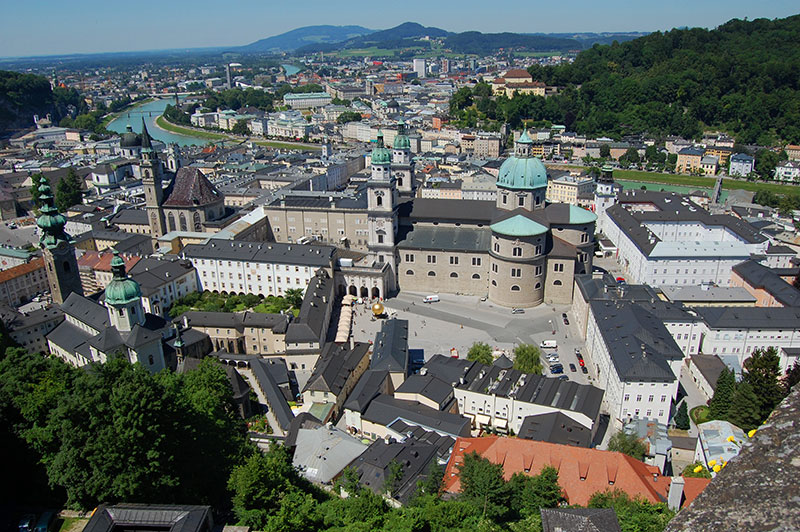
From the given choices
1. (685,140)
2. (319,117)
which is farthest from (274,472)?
(319,117)

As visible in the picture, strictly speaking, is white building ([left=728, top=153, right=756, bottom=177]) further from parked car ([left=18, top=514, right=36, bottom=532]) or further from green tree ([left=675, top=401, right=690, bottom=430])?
parked car ([left=18, top=514, right=36, bottom=532])

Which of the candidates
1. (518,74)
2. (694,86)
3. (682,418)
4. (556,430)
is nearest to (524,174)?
(682,418)

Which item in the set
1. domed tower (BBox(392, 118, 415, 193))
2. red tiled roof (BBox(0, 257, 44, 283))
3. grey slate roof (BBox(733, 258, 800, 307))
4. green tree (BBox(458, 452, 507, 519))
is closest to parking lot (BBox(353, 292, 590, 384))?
domed tower (BBox(392, 118, 415, 193))

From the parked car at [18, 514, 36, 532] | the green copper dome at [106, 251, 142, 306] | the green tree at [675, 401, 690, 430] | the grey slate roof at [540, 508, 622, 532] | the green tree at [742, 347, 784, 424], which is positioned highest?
the green copper dome at [106, 251, 142, 306]

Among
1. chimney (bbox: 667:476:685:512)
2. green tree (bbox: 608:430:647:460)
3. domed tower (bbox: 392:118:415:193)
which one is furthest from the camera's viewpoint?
domed tower (bbox: 392:118:415:193)

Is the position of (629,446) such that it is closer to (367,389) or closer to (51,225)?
(367,389)
